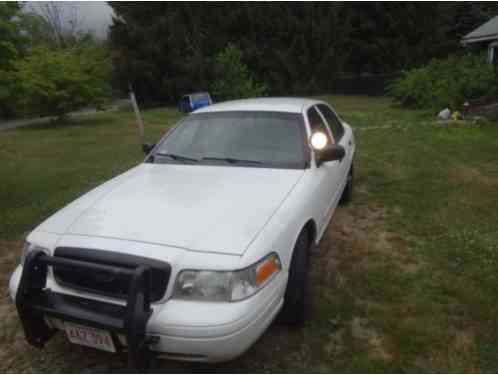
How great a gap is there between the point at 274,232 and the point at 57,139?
42.5 feet

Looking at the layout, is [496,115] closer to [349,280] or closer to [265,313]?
[349,280]

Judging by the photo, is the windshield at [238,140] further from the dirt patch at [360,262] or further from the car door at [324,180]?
the dirt patch at [360,262]

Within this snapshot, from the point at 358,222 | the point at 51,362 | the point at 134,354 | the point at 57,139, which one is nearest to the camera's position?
the point at 134,354

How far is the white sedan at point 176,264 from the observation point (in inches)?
79.4

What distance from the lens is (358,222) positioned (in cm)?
468

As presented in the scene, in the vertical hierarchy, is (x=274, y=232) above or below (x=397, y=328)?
above

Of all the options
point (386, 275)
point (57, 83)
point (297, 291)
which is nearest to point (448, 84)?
point (386, 275)

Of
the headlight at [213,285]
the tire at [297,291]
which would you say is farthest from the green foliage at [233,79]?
the headlight at [213,285]

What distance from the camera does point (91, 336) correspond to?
2.13 m

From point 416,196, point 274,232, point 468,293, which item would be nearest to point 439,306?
point 468,293

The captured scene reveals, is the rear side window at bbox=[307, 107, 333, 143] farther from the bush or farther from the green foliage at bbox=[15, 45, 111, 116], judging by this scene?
the green foliage at bbox=[15, 45, 111, 116]

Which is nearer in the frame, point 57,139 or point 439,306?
point 439,306

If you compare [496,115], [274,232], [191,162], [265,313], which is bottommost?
[496,115]

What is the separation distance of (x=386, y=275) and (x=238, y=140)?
182cm
